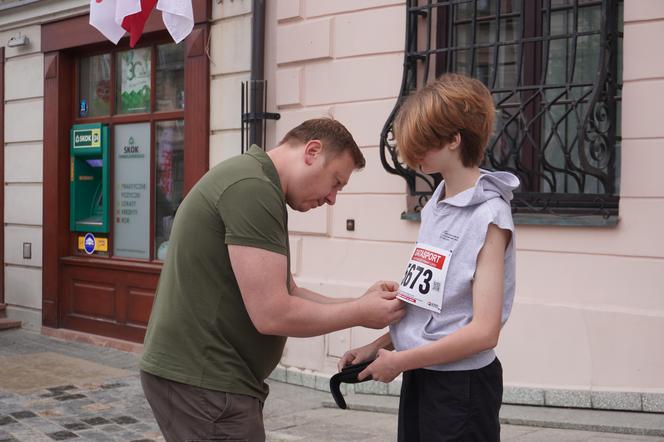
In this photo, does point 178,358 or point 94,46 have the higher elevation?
point 94,46

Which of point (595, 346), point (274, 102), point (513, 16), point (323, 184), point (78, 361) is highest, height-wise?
point (513, 16)

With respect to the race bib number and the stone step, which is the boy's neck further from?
the stone step

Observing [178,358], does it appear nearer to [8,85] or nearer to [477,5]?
[477,5]

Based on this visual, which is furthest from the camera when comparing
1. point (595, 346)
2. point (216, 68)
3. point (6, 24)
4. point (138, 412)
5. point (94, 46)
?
point (6, 24)

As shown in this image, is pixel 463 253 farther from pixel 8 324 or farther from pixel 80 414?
pixel 8 324

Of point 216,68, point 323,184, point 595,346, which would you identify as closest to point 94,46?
point 216,68

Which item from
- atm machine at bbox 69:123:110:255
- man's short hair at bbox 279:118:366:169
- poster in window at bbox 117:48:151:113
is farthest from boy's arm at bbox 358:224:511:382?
atm machine at bbox 69:123:110:255

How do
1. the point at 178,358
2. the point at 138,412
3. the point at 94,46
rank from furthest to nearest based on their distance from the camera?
the point at 94,46, the point at 138,412, the point at 178,358

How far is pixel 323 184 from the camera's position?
2707mm

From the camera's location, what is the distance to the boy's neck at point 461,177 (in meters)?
2.51

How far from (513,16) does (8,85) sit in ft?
21.3

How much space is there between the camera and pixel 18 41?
10258 millimetres

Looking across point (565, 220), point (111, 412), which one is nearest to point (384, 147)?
point (565, 220)

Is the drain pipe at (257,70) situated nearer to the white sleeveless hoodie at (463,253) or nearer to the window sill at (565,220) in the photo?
the window sill at (565,220)
